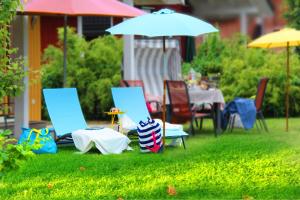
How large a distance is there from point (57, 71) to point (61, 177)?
771 cm

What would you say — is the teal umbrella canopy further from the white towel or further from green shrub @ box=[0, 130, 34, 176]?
green shrub @ box=[0, 130, 34, 176]

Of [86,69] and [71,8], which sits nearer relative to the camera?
[71,8]

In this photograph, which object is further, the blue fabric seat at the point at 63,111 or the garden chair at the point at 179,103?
the garden chair at the point at 179,103

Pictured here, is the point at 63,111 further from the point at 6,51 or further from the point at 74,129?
the point at 6,51

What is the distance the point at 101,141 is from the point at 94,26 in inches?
378

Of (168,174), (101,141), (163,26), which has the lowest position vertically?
(168,174)

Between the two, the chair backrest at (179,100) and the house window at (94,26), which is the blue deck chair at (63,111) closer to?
the chair backrest at (179,100)

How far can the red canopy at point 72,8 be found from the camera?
952cm

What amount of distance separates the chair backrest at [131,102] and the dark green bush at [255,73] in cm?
462

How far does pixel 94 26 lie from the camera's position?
1833 cm

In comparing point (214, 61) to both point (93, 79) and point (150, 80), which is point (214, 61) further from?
point (93, 79)

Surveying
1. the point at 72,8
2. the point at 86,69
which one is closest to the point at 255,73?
the point at 86,69

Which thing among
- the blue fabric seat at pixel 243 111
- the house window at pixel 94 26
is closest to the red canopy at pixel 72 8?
the blue fabric seat at pixel 243 111

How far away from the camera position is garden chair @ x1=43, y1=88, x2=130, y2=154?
9.20 metres
